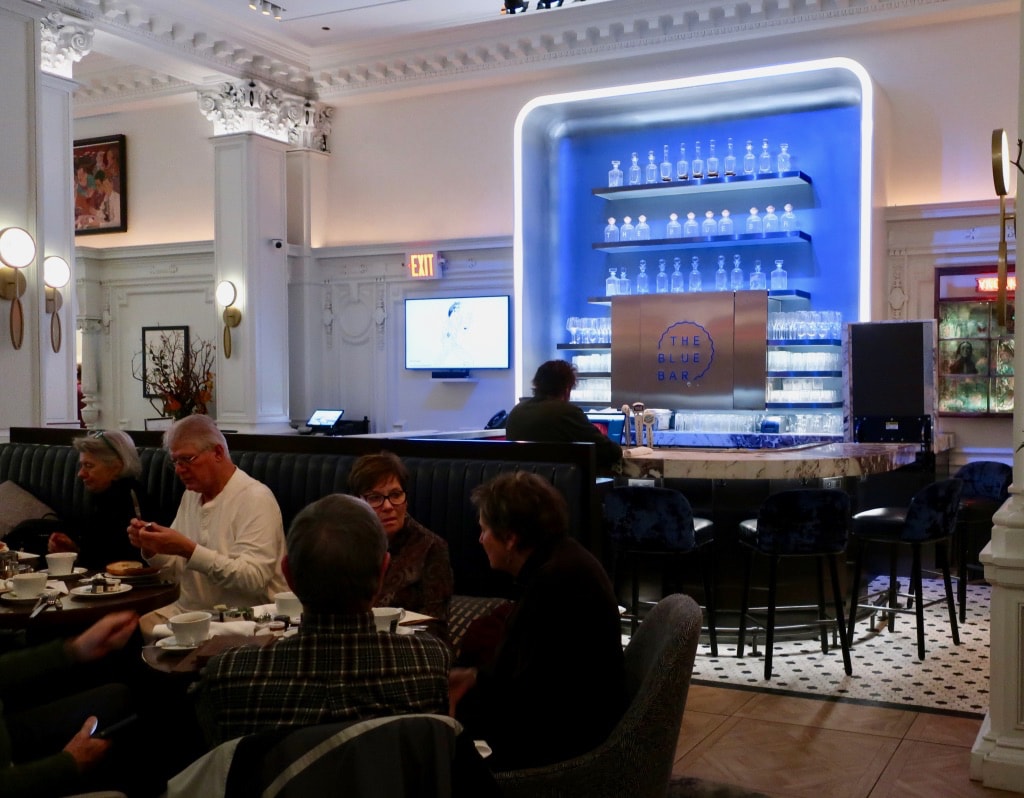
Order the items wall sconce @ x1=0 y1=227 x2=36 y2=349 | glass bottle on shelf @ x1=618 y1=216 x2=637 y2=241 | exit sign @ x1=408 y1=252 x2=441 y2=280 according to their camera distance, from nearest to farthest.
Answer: wall sconce @ x1=0 y1=227 x2=36 y2=349 < glass bottle on shelf @ x1=618 y1=216 x2=637 y2=241 < exit sign @ x1=408 y1=252 x2=441 y2=280

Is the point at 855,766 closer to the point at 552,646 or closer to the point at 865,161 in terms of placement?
the point at 552,646

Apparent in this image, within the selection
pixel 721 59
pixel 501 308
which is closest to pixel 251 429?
pixel 501 308

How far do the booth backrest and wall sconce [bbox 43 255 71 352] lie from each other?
8.77 feet

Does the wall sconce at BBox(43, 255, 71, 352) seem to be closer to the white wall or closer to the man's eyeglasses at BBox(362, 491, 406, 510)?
the white wall

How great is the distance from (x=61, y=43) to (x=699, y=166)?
532 centimetres

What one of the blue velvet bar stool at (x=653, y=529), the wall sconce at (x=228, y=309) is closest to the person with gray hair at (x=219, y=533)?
the blue velvet bar stool at (x=653, y=529)

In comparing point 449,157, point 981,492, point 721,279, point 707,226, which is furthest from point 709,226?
point 981,492

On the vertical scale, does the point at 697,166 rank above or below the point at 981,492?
above

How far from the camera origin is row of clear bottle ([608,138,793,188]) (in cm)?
888

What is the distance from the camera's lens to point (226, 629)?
2771 mm

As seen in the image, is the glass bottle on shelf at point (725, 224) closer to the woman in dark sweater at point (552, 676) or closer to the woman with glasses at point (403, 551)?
the woman with glasses at point (403, 551)

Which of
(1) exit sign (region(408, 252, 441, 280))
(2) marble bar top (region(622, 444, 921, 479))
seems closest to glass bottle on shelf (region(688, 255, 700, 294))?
(1) exit sign (region(408, 252, 441, 280))

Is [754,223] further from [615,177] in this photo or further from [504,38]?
[504,38]

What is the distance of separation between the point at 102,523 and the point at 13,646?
77cm
